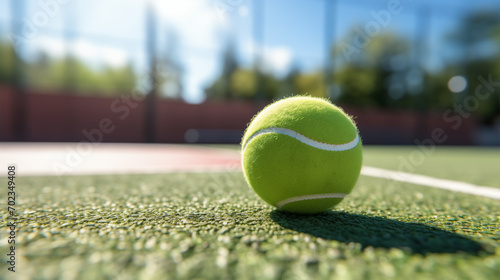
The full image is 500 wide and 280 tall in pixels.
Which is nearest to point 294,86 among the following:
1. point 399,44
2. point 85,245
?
point 399,44

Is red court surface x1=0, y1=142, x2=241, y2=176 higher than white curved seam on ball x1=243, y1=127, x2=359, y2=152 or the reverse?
the reverse

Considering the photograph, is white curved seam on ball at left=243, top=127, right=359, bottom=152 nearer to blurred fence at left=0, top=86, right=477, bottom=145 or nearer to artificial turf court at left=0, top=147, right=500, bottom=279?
artificial turf court at left=0, top=147, right=500, bottom=279

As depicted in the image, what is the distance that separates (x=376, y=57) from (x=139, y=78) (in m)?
18.8

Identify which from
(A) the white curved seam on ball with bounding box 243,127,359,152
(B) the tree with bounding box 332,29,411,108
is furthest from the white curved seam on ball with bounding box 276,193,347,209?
(B) the tree with bounding box 332,29,411,108

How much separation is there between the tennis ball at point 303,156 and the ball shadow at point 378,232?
101 millimetres

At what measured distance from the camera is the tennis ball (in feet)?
5.80

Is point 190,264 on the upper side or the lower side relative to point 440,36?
lower

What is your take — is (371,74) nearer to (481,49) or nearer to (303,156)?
(481,49)

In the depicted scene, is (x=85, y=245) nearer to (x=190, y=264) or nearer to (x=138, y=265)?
(x=138, y=265)

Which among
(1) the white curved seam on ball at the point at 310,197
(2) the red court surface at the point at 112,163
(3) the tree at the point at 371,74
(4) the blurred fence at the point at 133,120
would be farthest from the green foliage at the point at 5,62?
(3) the tree at the point at 371,74

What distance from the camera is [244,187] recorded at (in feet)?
10.9

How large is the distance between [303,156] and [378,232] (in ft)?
1.71

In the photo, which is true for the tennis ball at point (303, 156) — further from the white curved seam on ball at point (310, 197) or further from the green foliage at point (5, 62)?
the green foliage at point (5, 62)

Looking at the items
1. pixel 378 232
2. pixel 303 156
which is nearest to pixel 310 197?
pixel 303 156
